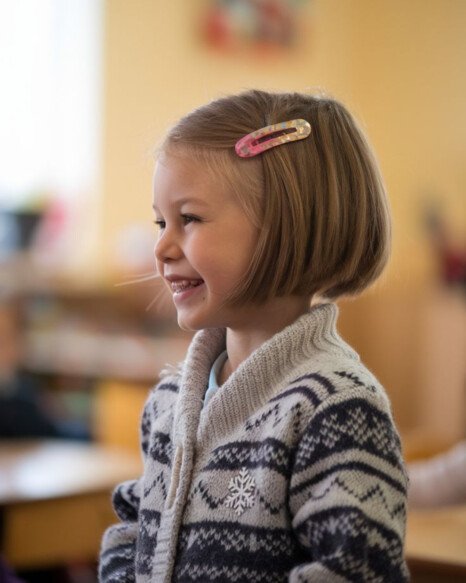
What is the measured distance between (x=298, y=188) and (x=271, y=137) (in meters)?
0.07

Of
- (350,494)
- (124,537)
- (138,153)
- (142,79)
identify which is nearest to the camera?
(350,494)

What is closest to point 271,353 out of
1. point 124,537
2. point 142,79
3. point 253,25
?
point 124,537

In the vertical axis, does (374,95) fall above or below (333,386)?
above

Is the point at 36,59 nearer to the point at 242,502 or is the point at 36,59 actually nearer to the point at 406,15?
the point at 406,15

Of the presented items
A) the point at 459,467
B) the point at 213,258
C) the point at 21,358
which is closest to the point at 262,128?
the point at 213,258

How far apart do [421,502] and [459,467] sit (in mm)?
120

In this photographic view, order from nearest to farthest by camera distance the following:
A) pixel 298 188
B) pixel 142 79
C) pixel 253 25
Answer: pixel 298 188 < pixel 142 79 < pixel 253 25

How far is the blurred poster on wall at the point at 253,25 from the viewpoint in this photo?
5625 mm

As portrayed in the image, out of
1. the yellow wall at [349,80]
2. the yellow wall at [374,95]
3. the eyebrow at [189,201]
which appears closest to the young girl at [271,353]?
the eyebrow at [189,201]

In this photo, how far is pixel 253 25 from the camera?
5789mm

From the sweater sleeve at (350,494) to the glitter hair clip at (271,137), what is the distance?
0.30 meters

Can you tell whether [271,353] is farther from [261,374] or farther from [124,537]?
[124,537]

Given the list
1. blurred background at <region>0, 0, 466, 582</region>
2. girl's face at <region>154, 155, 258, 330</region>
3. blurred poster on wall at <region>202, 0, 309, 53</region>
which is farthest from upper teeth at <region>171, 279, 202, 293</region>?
blurred poster on wall at <region>202, 0, 309, 53</region>

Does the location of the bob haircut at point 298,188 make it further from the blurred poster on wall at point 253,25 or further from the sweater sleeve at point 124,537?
the blurred poster on wall at point 253,25
